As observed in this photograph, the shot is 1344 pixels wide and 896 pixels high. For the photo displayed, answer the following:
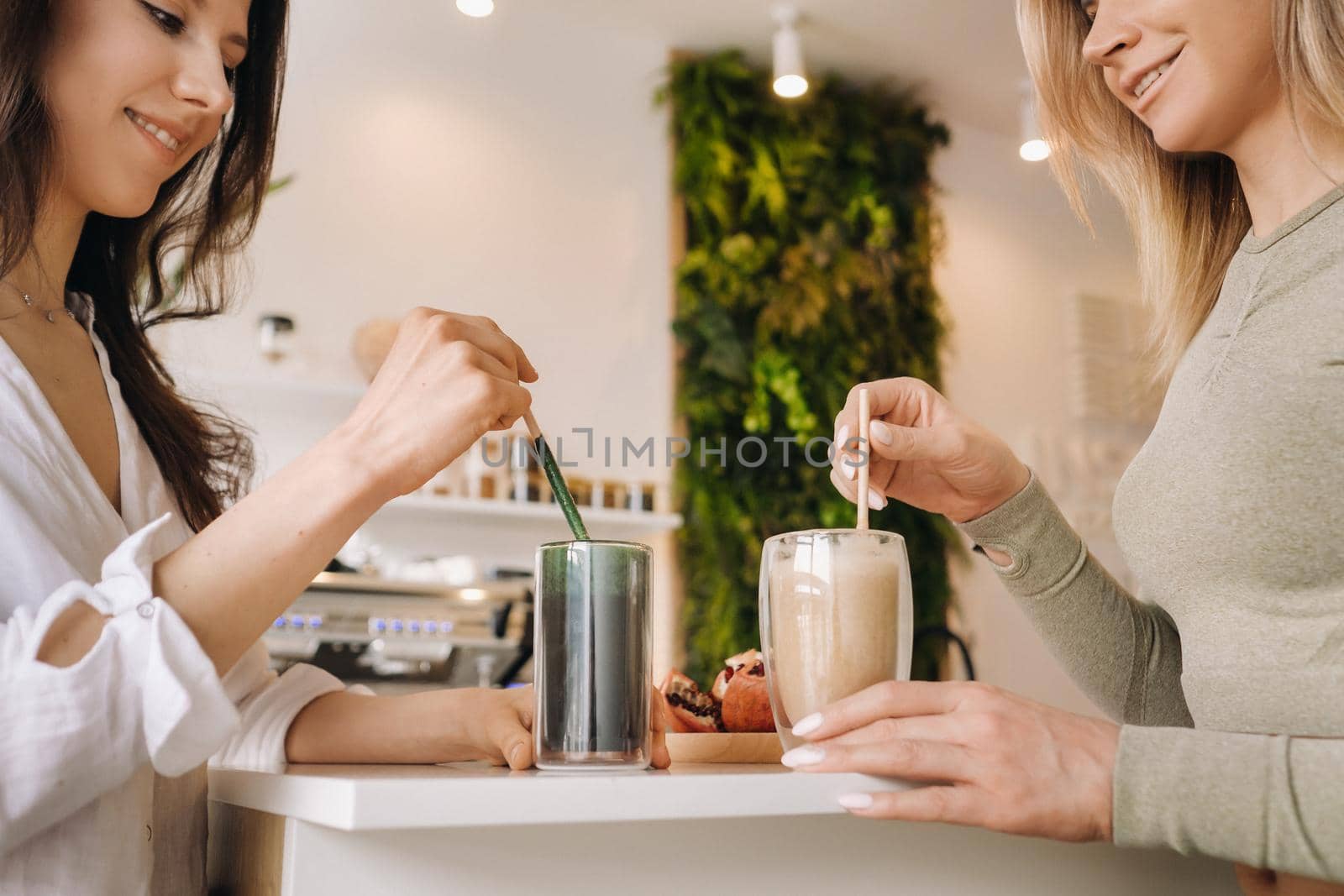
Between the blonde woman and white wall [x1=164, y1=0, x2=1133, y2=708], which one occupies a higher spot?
white wall [x1=164, y1=0, x2=1133, y2=708]

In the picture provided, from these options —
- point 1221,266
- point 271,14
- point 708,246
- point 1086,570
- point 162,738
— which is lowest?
point 162,738

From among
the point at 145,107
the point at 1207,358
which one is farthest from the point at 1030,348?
the point at 145,107

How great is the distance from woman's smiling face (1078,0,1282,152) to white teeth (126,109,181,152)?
1.05m

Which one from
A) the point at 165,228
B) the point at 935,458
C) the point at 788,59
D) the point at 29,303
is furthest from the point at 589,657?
the point at 788,59

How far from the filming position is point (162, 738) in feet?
2.53

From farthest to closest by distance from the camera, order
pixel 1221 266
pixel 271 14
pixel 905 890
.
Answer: pixel 271 14, pixel 1221 266, pixel 905 890

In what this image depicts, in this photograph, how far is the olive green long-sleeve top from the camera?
0.81 meters

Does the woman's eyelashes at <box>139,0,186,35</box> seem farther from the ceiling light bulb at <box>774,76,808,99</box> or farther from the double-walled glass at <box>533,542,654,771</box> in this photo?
the ceiling light bulb at <box>774,76,808,99</box>

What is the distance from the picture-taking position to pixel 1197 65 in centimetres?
119

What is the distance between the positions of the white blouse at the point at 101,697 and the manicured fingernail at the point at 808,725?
417 mm

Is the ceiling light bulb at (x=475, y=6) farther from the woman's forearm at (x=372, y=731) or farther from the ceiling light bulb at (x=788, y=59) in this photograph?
the woman's forearm at (x=372, y=731)

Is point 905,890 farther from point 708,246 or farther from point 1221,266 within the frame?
point 708,246

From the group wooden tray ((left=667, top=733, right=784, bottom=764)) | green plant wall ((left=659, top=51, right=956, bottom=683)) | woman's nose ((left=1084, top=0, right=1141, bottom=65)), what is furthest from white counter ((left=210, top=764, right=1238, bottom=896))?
green plant wall ((left=659, top=51, right=956, bottom=683))

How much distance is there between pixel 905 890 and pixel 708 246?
133 inches
